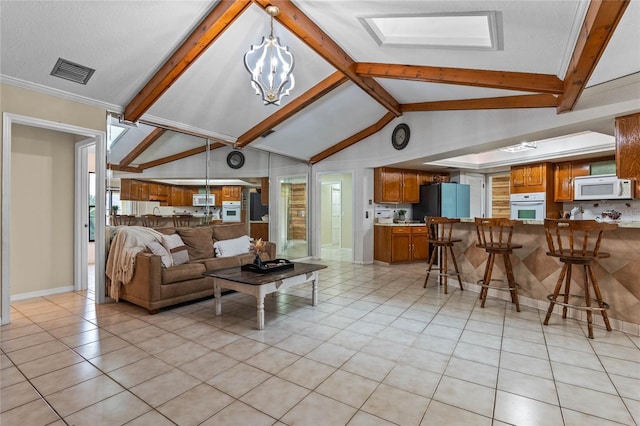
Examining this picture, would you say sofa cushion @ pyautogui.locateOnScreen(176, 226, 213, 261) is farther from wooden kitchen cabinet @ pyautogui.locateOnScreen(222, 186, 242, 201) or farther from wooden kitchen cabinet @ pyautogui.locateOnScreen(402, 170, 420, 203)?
wooden kitchen cabinet @ pyautogui.locateOnScreen(402, 170, 420, 203)

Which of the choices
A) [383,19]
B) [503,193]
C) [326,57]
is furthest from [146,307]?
[503,193]

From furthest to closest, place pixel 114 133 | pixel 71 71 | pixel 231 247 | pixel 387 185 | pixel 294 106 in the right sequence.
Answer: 1. pixel 387 185
2. pixel 294 106
3. pixel 231 247
4. pixel 114 133
5. pixel 71 71

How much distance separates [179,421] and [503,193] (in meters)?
8.20

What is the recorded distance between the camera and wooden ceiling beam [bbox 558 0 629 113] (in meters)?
1.78

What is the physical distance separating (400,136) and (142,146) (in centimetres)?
444

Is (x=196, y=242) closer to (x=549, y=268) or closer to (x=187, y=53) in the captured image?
(x=187, y=53)

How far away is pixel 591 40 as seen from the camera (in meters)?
2.07

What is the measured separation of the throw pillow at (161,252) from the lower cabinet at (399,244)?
4171 millimetres

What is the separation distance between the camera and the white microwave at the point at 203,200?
5.08 meters

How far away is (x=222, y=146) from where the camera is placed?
5.43 meters

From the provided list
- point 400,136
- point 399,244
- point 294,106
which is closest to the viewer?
point 294,106

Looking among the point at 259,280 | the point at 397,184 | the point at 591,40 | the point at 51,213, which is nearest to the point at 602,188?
the point at 397,184

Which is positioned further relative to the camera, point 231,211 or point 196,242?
point 231,211

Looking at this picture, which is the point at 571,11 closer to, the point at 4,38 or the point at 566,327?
the point at 566,327
